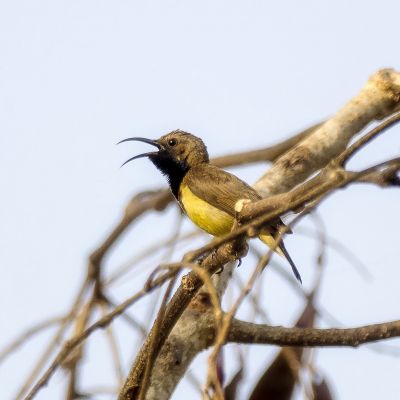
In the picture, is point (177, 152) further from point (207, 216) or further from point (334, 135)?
point (334, 135)

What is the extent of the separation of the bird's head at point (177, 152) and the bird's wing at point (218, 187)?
331 mm

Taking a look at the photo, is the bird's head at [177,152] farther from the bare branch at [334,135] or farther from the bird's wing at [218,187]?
the bare branch at [334,135]

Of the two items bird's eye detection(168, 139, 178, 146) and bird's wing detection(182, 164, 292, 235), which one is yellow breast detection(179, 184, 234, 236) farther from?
bird's eye detection(168, 139, 178, 146)

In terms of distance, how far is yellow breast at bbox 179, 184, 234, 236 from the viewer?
5.45 meters

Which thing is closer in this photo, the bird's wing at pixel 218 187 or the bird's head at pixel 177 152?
the bird's wing at pixel 218 187

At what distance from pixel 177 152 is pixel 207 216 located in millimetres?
1228

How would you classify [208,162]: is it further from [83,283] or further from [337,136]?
[83,283]

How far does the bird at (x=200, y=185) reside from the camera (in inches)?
209

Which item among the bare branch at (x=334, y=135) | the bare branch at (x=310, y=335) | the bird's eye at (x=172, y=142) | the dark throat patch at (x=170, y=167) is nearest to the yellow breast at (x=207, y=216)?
the bare branch at (x=334, y=135)

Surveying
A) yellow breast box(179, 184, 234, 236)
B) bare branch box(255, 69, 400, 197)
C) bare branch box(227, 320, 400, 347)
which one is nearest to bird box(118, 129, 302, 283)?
yellow breast box(179, 184, 234, 236)

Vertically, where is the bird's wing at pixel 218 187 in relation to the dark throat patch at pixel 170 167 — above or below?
below

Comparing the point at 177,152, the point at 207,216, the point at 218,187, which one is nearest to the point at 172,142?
the point at 177,152

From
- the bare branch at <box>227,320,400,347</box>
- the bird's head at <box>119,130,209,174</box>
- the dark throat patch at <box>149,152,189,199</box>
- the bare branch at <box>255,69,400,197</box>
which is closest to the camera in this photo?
the bare branch at <box>227,320,400,347</box>

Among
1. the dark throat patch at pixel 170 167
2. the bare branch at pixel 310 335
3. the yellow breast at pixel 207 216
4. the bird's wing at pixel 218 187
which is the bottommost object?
the bare branch at pixel 310 335
